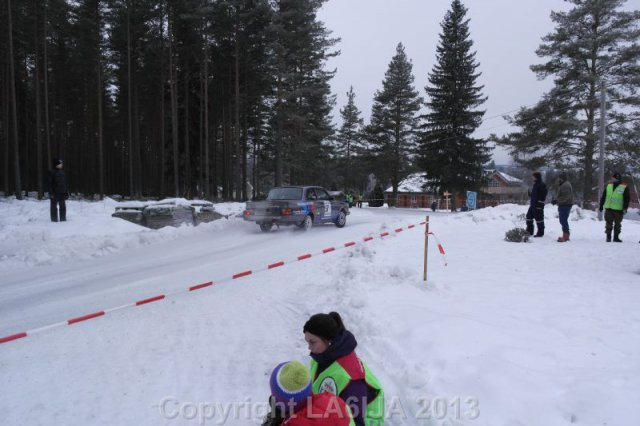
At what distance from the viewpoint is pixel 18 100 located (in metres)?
32.1

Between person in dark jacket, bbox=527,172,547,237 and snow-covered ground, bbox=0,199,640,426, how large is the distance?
4.55ft

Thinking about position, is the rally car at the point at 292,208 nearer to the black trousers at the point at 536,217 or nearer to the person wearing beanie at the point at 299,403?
the black trousers at the point at 536,217

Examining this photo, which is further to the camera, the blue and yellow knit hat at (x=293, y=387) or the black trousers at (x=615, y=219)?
the black trousers at (x=615, y=219)

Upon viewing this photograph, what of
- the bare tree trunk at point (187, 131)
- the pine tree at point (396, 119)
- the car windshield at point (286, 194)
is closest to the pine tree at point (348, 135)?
the pine tree at point (396, 119)

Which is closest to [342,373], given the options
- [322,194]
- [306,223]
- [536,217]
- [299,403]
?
[299,403]

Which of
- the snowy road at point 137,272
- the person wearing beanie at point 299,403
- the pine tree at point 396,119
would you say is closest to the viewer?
the person wearing beanie at point 299,403

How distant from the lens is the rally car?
13.5 m

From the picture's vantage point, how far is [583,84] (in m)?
26.0

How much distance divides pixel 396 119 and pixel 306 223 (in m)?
33.4

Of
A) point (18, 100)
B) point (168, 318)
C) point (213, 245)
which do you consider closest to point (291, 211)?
point (213, 245)

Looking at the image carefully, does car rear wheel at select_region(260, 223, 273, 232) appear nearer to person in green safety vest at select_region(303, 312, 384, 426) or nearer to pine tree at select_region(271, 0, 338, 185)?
person in green safety vest at select_region(303, 312, 384, 426)

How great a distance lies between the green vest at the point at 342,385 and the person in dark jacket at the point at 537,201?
9960mm

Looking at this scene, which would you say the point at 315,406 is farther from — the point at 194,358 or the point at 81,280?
the point at 81,280

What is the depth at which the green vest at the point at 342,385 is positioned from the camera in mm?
2518
